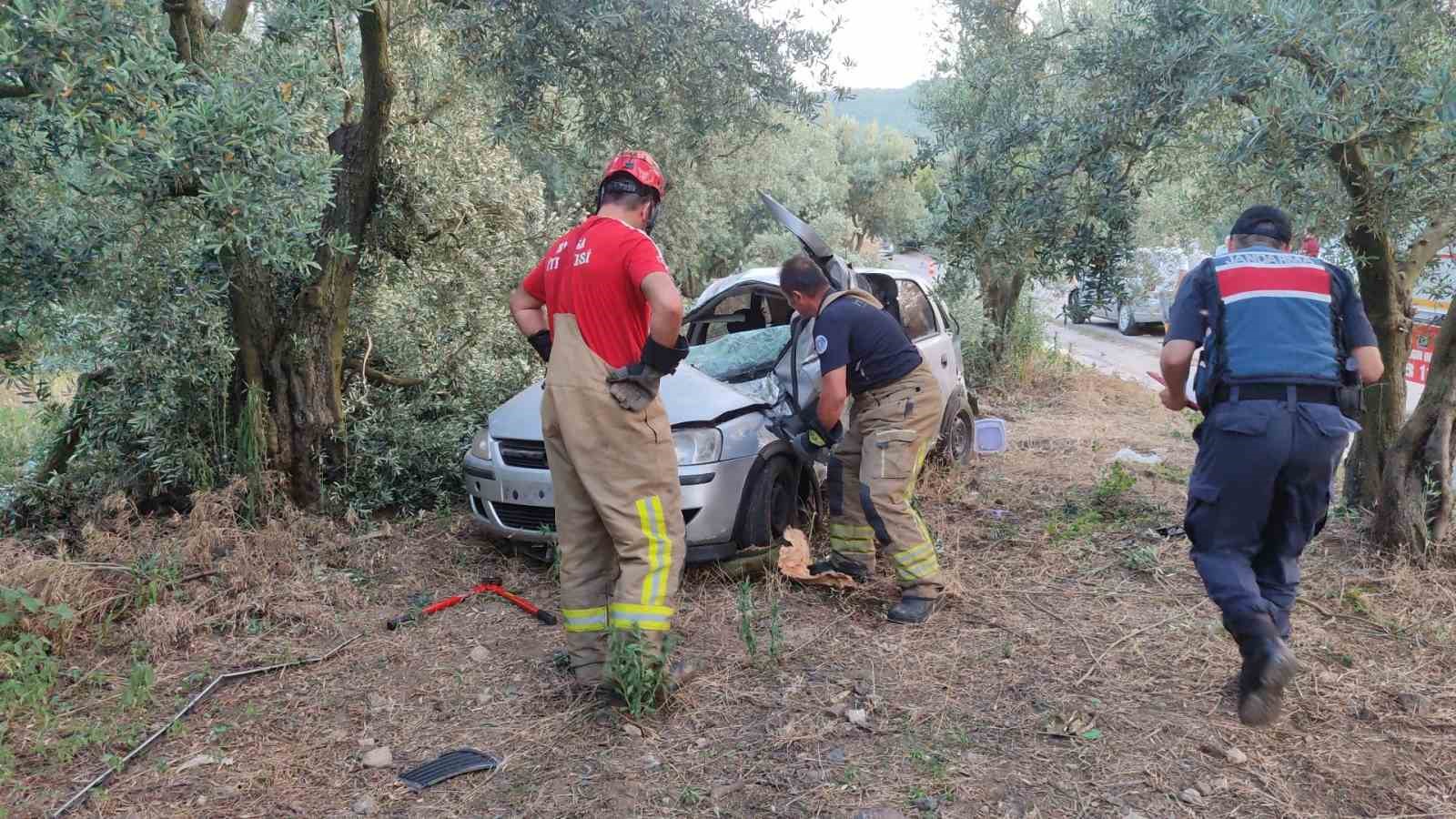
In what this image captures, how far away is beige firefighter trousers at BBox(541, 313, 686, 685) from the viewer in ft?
11.9

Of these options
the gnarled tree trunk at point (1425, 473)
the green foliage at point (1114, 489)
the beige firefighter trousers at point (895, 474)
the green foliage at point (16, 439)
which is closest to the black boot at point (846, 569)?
the beige firefighter trousers at point (895, 474)

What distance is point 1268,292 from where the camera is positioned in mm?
3475

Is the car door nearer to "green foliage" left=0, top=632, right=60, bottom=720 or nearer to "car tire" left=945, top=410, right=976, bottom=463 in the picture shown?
"car tire" left=945, top=410, right=976, bottom=463

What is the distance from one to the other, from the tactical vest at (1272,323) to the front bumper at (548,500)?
222 cm

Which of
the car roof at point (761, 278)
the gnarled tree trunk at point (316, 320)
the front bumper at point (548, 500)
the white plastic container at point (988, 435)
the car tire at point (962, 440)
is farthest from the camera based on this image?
the white plastic container at point (988, 435)

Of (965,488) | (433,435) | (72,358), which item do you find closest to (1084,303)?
(965,488)

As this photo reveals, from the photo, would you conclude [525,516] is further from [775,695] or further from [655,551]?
[775,695]

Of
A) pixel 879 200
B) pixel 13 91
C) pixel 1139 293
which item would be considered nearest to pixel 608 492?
pixel 13 91

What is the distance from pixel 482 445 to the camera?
211 inches

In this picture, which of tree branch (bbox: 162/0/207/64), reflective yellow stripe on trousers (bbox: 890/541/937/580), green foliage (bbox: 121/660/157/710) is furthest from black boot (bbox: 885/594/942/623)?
tree branch (bbox: 162/0/207/64)

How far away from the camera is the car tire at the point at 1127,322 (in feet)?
62.9

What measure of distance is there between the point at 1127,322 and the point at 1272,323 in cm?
1731

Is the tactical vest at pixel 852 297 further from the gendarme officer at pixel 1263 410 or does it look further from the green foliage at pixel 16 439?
the green foliage at pixel 16 439

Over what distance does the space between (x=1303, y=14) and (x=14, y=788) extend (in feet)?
18.3
